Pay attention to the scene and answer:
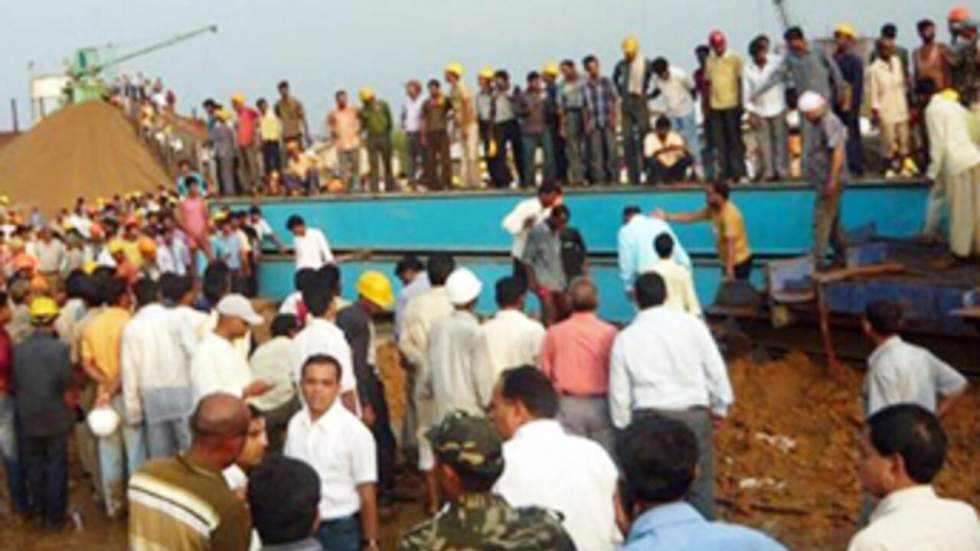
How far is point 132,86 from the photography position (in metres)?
38.3

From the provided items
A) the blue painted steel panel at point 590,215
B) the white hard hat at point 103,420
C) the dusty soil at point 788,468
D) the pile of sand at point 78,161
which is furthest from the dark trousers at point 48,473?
the pile of sand at point 78,161

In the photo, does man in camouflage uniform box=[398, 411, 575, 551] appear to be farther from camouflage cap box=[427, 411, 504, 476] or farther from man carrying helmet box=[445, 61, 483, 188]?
man carrying helmet box=[445, 61, 483, 188]

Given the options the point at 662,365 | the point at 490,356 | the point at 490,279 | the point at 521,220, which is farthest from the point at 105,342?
the point at 490,279

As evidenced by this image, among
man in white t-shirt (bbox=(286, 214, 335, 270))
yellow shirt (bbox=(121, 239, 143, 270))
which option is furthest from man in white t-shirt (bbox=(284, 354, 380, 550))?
yellow shirt (bbox=(121, 239, 143, 270))

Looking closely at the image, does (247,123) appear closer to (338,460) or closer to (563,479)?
(338,460)

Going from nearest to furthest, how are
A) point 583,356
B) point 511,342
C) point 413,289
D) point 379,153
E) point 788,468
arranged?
point 583,356
point 511,342
point 413,289
point 788,468
point 379,153

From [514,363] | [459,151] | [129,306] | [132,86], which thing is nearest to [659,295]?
[514,363]

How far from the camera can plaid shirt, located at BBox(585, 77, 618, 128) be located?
14.8 metres

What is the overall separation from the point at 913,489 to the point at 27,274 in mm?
10694

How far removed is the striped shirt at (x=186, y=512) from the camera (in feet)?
14.2

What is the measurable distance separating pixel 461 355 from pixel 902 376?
2631 millimetres

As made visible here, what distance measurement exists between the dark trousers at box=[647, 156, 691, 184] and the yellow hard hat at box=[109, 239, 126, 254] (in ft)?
18.8

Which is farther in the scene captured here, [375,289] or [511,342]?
[375,289]

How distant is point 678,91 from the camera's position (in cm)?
1433
